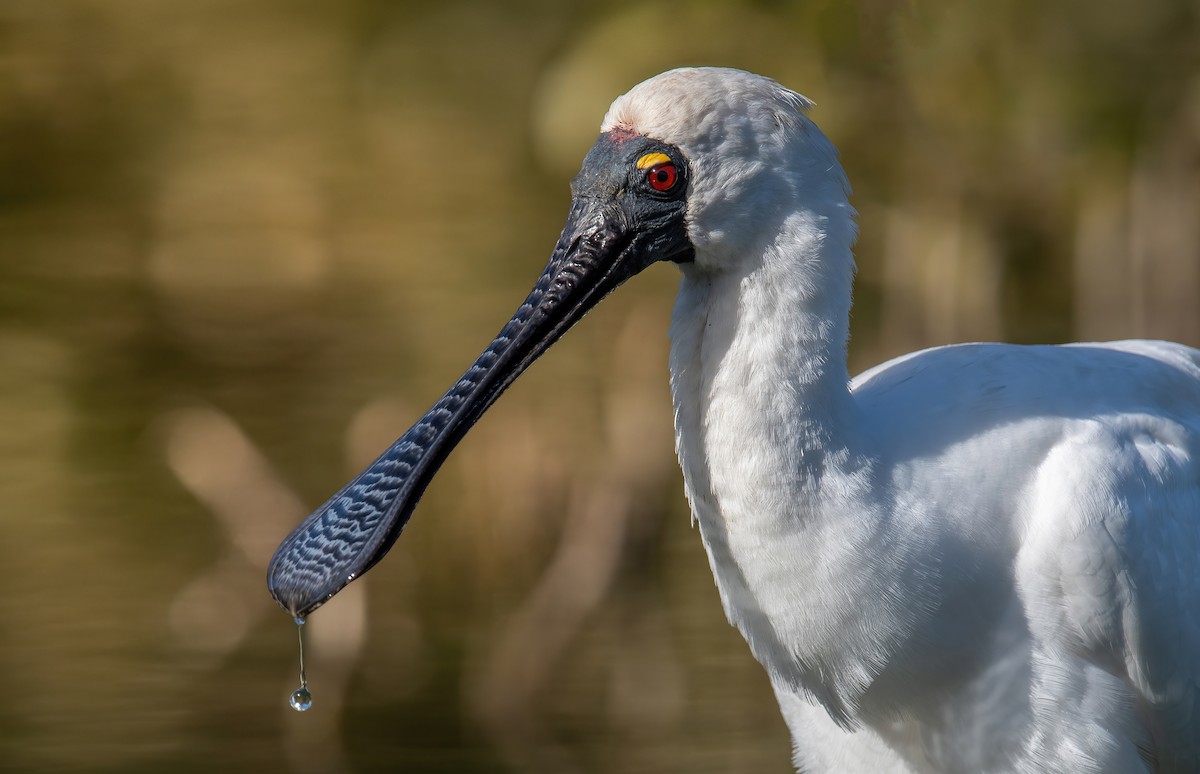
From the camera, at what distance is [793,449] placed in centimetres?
370

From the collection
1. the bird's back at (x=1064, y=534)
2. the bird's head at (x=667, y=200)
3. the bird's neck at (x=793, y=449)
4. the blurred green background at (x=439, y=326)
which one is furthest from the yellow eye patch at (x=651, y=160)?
the blurred green background at (x=439, y=326)

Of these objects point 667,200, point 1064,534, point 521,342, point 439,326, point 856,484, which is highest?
point 667,200

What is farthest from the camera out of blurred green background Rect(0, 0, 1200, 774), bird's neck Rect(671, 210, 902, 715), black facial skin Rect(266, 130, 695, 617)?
blurred green background Rect(0, 0, 1200, 774)

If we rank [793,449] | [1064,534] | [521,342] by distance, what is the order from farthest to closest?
[521,342] → [1064,534] → [793,449]

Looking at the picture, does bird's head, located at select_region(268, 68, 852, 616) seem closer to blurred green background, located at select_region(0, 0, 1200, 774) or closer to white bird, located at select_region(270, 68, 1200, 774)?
white bird, located at select_region(270, 68, 1200, 774)

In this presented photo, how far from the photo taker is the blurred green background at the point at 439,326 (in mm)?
7363

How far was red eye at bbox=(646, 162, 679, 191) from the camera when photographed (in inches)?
148

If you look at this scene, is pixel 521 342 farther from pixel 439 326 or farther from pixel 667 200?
pixel 439 326

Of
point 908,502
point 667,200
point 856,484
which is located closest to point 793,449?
point 856,484

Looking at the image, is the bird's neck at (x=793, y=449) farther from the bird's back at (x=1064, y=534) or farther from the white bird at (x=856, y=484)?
the bird's back at (x=1064, y=534)

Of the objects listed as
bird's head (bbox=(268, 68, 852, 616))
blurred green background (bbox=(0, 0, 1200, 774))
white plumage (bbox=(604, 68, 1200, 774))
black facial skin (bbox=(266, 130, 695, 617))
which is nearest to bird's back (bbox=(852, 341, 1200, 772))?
white plumage (bbox=(604, 68, 1200, 774))

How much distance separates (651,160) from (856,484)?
783 mm

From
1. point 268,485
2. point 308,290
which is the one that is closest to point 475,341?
point 308,290

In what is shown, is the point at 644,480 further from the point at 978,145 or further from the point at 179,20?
the point at 179,20
